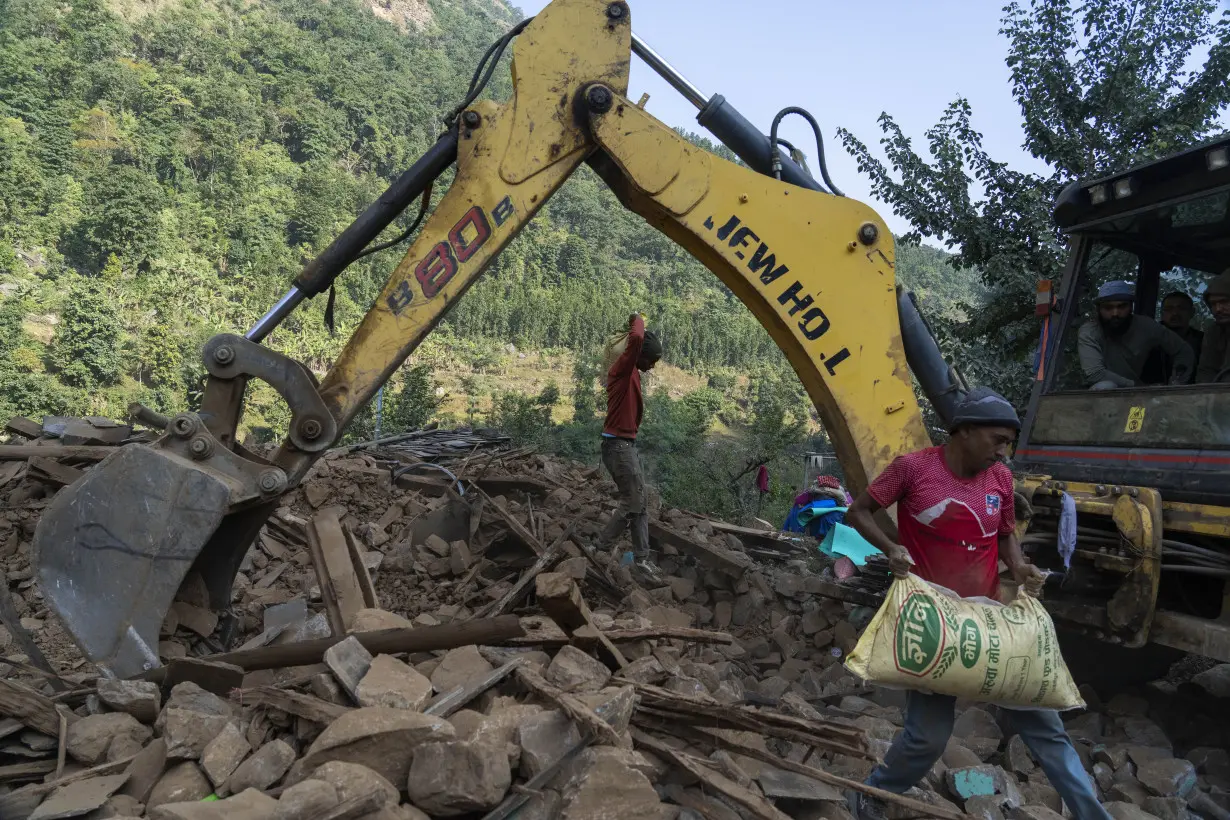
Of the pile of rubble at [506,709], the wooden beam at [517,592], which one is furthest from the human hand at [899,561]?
the wooden beam at [517,592]

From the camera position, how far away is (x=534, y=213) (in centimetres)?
352

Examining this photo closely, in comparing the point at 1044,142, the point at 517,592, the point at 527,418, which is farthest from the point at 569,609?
the point at 527,418

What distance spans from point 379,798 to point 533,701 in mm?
817

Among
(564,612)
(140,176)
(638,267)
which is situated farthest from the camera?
(638,267)

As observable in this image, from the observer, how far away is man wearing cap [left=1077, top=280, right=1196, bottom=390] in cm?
431

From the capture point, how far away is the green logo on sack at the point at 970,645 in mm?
2602

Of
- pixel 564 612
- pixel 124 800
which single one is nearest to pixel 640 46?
pixel 564 612

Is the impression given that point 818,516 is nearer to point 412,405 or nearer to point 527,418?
point 527,418

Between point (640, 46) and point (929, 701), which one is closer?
point (929, 701)

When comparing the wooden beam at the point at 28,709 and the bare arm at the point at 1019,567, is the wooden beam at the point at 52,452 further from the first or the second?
the bare arm at the point at 1019,567

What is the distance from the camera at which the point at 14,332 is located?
1017 inches

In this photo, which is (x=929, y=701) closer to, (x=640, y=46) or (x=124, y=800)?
(x=124, y=800)

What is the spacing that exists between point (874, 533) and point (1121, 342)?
8.63 feet

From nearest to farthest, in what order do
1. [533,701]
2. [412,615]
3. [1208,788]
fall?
[533,701], [1208,788], [412,615]
